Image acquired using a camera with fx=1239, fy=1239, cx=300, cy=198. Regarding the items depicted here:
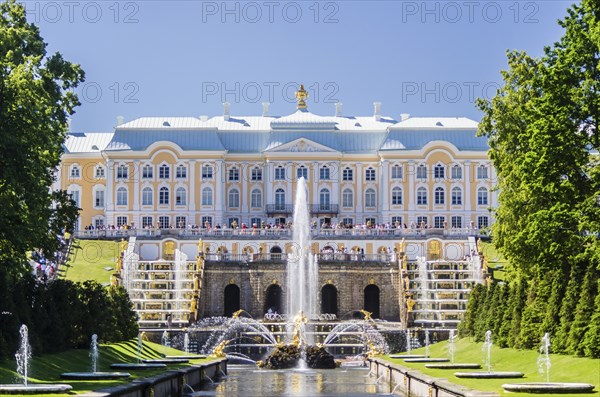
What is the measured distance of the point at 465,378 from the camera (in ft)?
94.4

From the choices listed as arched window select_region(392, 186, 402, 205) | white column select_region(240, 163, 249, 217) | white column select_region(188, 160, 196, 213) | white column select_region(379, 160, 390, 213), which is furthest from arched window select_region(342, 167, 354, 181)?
white column select_region(188, 160, 196, 213)

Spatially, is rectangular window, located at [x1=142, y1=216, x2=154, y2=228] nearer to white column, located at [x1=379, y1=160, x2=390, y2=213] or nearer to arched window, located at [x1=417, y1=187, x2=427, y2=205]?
white column, located at [x1=379, y1=160, x2=390, y2=213]

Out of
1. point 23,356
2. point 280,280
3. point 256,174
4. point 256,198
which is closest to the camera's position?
point 23,356

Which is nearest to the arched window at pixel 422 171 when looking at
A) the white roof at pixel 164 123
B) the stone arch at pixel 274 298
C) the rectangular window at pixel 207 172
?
the rectangular window at pixel 207 172

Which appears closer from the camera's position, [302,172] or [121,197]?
[121,197]

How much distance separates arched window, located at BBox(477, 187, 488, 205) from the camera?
3738 inches

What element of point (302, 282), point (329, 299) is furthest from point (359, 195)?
point (302, 282)

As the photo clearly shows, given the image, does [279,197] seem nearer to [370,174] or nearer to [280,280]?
[370,174]

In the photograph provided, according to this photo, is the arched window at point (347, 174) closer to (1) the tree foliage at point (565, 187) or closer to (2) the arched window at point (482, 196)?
(2) the arched window at point (482, 196)

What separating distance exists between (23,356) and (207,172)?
68196mm

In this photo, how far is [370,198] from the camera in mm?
97250

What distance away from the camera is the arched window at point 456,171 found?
9538 cm

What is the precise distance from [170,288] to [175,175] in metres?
25.3

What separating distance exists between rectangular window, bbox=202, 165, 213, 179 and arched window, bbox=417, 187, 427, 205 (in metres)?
16.2
